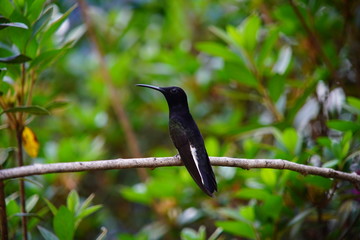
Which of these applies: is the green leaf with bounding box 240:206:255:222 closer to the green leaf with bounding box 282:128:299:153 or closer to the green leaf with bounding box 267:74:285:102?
the green leaf with bounding box 282:128:299:153

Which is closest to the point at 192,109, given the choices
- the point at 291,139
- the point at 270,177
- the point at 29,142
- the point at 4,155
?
the point at 291,139

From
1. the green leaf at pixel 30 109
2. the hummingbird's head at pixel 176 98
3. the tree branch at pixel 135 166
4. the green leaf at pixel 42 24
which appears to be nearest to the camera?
the tree branch at pixel 135 166

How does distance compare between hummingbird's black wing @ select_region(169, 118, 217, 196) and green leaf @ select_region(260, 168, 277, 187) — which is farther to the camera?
green leaf @ select_region(260, 168, 277, 187)

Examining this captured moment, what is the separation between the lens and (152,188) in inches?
134

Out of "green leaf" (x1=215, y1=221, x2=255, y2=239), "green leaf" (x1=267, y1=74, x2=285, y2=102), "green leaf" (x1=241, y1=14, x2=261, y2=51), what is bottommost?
"green leaf" (x1=215, y1=221, x2=255, y2=239)

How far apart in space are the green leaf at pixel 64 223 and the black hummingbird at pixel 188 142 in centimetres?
68

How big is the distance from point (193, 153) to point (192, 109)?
1918 mm

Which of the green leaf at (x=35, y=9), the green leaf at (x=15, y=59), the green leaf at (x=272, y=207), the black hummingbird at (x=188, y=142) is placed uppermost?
the green leaf at (x=35, y=9)

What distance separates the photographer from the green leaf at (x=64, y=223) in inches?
91.5

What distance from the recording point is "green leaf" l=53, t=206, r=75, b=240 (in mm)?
2324

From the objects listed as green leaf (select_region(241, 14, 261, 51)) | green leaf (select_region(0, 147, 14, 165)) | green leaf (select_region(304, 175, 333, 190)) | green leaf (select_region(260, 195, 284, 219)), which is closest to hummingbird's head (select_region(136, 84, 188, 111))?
green leaf (select_region(241, 14, 261, 51))

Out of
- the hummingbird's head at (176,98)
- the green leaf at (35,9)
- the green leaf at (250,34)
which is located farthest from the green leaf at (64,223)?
the green leaf at (250,34)

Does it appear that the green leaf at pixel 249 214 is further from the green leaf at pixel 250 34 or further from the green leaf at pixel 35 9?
the green leaf at pixel 35 9

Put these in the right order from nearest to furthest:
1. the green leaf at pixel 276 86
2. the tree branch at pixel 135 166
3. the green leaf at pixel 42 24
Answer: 1. the tree branch at pixel 135 166
2. the green leaf at pixel 42 24
3. the green leaf at pixel 276 86
